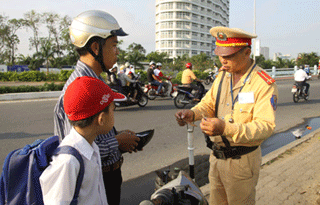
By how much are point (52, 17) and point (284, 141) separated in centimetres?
3984

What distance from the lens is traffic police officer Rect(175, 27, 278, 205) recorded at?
1682 millimetres

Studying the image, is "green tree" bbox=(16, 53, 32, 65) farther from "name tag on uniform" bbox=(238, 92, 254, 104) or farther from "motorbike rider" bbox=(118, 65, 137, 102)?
"name tag on uniform" bbox=(238, 92, 254, 104)

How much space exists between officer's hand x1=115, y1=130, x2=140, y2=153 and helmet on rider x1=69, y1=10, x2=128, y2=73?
1.65 ft

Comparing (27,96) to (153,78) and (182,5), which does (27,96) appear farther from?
(182,5)

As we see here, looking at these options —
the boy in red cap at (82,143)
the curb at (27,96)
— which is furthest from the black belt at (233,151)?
the curb at (27,96)

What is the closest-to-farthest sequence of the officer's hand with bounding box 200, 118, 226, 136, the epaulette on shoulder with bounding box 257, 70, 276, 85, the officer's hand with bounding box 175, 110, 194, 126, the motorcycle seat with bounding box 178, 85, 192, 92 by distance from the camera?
the officer's hand with bounding box 200, 118, 226, 136, the epaulette on shoulder with bounding box 257, 70, 276, 85, the officer's hand with bounding box 175, 110, 194, 126, the motorcycle seat with bounding box 178, 85, 192, 92

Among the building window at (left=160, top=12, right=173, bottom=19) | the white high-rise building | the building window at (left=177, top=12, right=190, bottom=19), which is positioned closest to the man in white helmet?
the white high-rise building

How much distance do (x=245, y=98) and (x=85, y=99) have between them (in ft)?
3.72

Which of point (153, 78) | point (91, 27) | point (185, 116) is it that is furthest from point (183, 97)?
point (91, 27)

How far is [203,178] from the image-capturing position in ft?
11.7

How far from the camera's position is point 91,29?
1.61 metres

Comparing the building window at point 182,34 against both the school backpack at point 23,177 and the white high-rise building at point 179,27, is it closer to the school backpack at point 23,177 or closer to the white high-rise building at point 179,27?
the white high-rise building at point 179,27

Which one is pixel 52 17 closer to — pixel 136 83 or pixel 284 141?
pixel 136 83

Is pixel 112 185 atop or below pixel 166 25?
below
